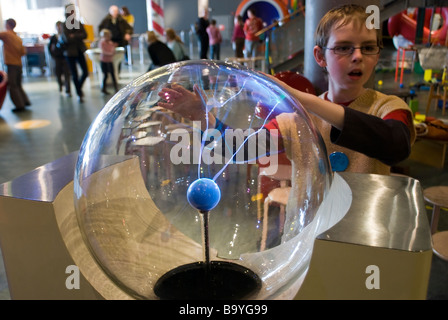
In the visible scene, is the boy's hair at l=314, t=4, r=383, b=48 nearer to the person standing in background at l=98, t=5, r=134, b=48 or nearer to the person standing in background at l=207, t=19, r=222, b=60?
the person standing in background at l=98, t=5, r=134, b=48

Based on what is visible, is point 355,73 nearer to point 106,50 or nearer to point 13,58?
point 13,58

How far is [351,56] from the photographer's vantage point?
1.15 m

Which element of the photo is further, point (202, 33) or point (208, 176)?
point (202, 33)

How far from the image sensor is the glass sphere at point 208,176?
2.27ft

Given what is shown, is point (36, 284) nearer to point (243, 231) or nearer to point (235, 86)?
point (243, 231)

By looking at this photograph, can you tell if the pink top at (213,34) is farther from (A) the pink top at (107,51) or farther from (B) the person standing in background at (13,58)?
(B) the person standing in background at (13,58)

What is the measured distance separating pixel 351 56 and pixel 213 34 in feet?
26.0

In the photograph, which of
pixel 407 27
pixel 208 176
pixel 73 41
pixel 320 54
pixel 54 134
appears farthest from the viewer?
pixel 407 27

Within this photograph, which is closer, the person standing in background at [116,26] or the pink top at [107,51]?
the pink top at [107,51]

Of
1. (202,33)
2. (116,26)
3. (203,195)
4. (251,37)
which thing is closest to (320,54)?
(203,195)

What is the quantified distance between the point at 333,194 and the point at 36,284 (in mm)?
648

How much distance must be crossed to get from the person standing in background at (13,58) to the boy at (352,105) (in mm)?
5534

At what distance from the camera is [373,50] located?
3.81 feet

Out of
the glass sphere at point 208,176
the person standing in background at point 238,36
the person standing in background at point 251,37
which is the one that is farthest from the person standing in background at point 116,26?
the glass sphere at point 208,176
